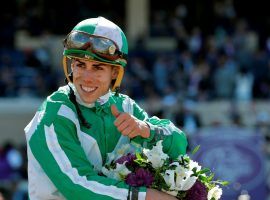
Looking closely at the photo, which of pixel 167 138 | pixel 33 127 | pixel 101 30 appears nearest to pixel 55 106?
pixel 33 127

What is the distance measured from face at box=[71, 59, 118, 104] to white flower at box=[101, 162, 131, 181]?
0.96 feet

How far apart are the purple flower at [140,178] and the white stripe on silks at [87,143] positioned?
0.21 m

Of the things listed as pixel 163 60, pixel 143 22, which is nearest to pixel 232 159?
pixel 163 60

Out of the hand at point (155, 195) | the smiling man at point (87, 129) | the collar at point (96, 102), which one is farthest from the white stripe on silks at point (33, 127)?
the hand at point (155, 195)

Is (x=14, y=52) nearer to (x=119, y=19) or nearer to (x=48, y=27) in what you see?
(x=48, y=27)

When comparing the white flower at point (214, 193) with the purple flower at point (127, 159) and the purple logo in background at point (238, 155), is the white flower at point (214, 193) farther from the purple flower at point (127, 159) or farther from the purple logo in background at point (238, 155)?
the purple logo in background at point (238, 155)

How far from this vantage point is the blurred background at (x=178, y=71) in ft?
37.8

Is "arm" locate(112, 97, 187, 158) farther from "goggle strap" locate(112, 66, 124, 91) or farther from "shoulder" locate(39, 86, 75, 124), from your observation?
"shoulder" locate(39, 86, 75, 124)

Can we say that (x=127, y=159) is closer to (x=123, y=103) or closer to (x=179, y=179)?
(x=179, y=179)

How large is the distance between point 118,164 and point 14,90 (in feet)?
44.8

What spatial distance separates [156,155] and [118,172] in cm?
17

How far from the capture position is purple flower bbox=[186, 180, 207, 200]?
3520mm

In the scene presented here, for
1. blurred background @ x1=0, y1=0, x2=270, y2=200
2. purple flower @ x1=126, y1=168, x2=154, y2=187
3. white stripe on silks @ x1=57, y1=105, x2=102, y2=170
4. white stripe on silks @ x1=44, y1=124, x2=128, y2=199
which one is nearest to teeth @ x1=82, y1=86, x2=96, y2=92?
white stripe on silks @ x1=57, y1=105, x2=102, y2=170

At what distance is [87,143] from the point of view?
3.62 m
